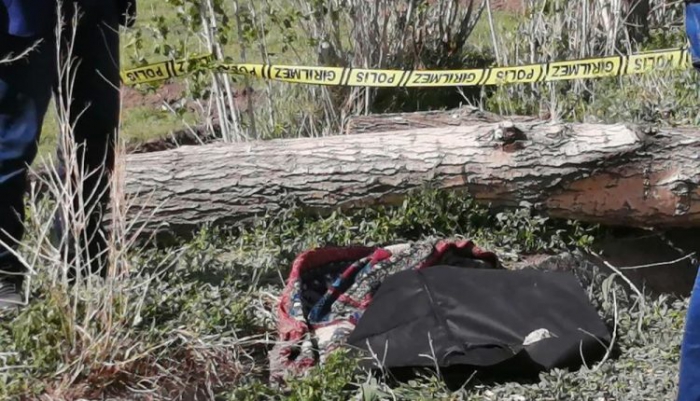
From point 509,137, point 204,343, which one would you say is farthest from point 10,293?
point 509,137

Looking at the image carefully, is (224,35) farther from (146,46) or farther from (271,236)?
(146,46)

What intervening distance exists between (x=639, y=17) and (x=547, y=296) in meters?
3.54

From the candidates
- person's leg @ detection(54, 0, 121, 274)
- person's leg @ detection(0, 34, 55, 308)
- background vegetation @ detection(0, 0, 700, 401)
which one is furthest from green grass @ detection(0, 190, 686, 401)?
person's leg @ detection(54, 0, 121, 274)

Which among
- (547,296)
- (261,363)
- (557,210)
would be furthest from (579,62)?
(261,363)

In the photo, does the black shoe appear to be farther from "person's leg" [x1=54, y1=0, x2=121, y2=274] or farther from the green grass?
"person's leg" [x1=54, y1=0, x2=121, y2=274]

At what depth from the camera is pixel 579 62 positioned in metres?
5.74

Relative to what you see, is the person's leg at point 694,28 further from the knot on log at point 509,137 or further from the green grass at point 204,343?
the knot on log at point 509,137

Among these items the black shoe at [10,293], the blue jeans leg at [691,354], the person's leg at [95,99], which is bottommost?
the blue jeans leg at [691,354]

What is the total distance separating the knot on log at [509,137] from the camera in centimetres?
464

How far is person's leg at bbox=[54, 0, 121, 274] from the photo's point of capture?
3.82 metres

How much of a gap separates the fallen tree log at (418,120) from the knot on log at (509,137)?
2.39ft

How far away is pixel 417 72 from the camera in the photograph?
6000 millimetres

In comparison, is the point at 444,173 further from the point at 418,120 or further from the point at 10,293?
the point at 10,293

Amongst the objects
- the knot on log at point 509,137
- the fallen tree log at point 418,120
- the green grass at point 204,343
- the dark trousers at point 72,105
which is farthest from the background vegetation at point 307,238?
the fallen tree log at point 418,120
